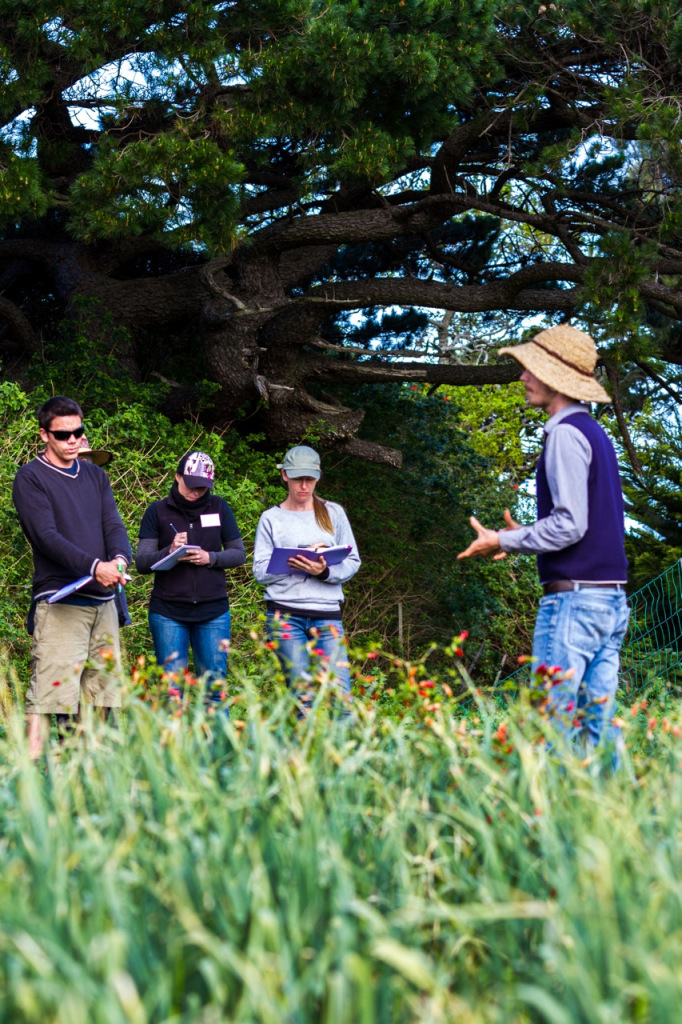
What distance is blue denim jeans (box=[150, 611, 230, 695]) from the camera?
17.6 ft

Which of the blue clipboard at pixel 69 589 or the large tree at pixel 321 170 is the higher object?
the large tree at pixel 321 170

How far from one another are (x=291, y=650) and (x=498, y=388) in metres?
17.5

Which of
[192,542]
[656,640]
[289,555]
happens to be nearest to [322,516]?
[289,555]

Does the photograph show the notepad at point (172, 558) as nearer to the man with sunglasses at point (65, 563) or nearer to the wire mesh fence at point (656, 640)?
the man with sunglasses at point (65, 563)

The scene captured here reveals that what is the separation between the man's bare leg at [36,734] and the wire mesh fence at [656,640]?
4.71 m

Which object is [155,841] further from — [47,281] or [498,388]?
[498,388]

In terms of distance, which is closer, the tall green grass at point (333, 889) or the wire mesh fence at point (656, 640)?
the tall green grass at point (333, 889)

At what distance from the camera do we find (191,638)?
5508 millimetres

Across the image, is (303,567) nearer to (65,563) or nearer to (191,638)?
(191,638)

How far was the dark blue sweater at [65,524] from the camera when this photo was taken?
473 centimetres

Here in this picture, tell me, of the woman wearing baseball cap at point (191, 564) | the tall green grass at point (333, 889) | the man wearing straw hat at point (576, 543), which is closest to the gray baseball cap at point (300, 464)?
the woman wearing baseball cap at point (191, 564)

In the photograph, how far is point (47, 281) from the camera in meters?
11.5

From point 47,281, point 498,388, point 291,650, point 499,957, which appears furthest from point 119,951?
point 498,388

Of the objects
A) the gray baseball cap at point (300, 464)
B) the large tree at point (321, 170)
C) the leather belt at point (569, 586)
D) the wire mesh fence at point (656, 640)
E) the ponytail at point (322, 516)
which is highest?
the large tree at point (321, 170)
